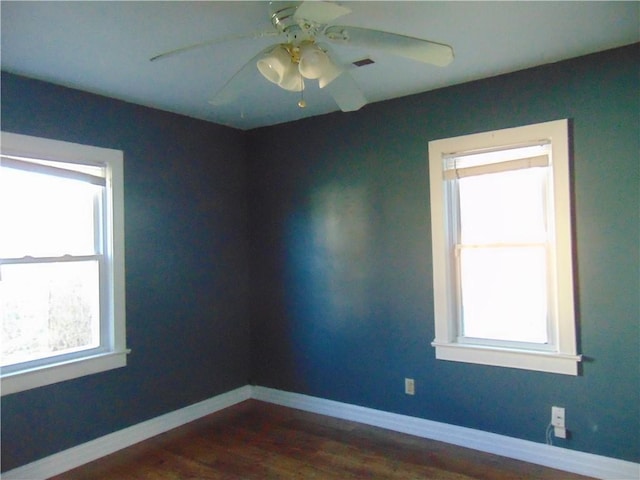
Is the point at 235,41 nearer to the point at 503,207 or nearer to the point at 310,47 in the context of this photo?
the point at 310,47

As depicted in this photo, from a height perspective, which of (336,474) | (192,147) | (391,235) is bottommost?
(336,474)

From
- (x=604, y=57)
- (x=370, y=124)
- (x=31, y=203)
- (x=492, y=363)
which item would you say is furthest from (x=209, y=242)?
(x=604, y=57)

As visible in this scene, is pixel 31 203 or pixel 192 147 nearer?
pixel 31 203

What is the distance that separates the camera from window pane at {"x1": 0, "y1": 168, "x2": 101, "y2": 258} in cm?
286

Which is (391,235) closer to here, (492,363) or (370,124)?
(370,124)

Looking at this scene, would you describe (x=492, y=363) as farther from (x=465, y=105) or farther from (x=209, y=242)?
(x=209, y=242)

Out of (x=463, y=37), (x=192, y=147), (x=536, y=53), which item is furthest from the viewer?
(x=192, y=147)

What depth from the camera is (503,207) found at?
10.3 feet

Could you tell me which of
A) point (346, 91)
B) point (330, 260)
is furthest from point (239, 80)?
point (330, 260)

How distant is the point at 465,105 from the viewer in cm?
320

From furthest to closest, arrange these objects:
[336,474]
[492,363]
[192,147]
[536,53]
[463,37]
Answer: [192,147], [492,363], [336,474], [536,53], [463,37]

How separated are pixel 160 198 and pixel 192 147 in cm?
53

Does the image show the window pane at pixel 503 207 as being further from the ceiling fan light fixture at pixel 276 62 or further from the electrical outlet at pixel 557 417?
the ceiling fan light fixture at pixel 276 62

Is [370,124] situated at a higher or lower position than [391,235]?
higher
